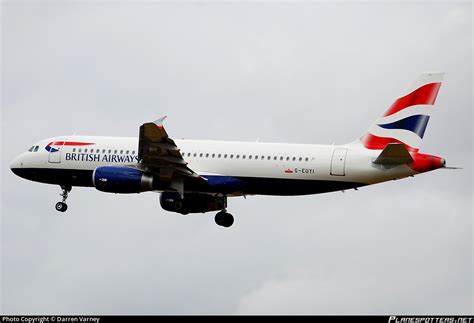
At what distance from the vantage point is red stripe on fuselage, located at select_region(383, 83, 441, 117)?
67750 millimetres

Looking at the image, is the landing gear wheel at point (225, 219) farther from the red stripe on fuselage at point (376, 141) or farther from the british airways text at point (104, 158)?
the red stripe on fuselage at point (376, 141)

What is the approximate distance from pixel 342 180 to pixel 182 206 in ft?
35.5

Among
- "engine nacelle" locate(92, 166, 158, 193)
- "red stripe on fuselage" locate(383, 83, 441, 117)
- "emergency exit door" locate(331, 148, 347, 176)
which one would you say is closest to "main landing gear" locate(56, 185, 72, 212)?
"engine nacelle" locate(92, 166, 158, 193)

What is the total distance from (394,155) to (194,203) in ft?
46.9

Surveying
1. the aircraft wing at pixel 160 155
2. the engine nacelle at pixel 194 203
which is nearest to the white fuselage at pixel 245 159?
the aircraft wing at pixel 160 155

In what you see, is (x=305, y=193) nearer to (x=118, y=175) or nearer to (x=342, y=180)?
(x=342, y=180)

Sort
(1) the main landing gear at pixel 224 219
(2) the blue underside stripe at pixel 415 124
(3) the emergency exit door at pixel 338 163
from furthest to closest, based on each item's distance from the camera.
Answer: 1. (1) the main landing gear at pixel 224 219
2. (2) the blue underside stripe at pixel 415 124
3. (3) the emergency exit door at pixel 338 163

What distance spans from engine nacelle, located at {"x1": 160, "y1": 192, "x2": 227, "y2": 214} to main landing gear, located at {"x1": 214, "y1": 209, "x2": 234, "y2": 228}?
17.2 inches

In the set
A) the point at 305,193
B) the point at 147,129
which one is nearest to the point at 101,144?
the point at 147,129

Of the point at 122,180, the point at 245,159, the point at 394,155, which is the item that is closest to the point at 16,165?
the point at 122,180

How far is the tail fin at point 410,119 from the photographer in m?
67.5

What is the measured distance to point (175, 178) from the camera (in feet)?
227

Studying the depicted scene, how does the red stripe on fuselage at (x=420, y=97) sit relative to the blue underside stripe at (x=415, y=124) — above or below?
above

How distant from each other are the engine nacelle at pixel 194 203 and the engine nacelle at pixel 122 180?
3.53 m
